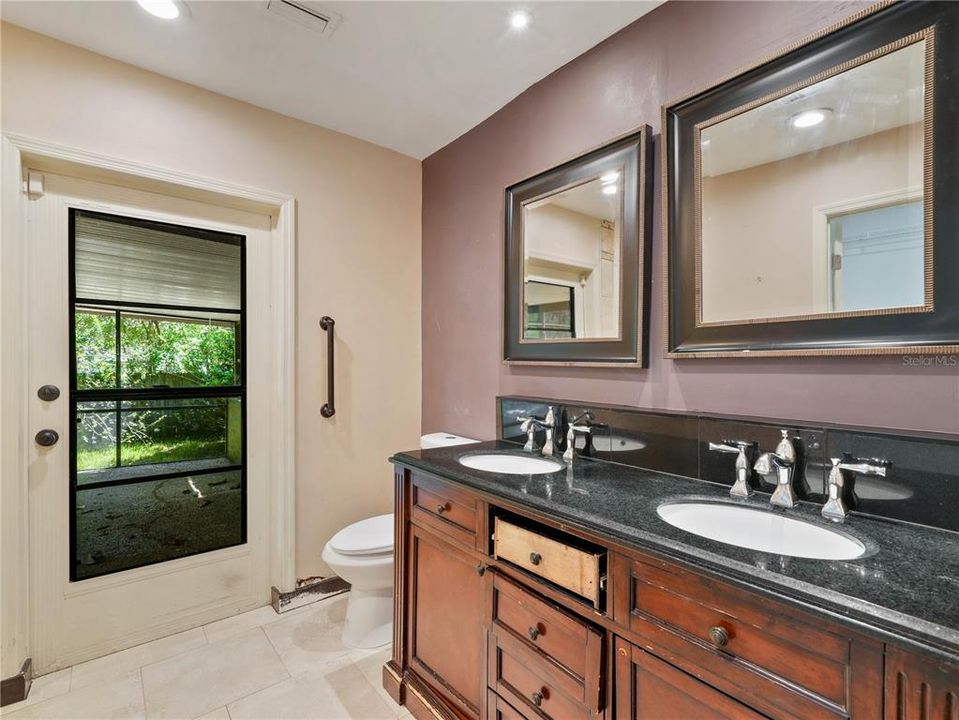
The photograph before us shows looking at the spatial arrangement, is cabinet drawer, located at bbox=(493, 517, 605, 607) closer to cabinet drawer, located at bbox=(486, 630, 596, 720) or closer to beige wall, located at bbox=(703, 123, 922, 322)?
cabinet drawer, located at bbox=(486, 630, 596, 720)

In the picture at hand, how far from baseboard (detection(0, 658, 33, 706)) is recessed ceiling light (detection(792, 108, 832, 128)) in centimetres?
310

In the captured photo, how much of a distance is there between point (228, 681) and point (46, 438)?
1173 millimetres

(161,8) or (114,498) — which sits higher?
(161,8)

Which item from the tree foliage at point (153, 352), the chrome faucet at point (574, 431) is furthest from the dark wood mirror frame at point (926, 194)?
the tree foliage at point (153, 352)

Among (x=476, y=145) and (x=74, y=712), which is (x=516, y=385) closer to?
(x=476, y=145)

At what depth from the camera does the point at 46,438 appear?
5.84ft

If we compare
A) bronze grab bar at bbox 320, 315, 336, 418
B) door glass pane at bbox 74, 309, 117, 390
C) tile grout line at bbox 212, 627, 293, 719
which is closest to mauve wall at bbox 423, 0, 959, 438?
bronze grab bar at bbox 320, 315, 336, 418

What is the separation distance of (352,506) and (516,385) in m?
A: 1.16

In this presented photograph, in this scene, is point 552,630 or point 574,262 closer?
point 552,630

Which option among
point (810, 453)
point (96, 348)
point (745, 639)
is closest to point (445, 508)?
point (745, 639)

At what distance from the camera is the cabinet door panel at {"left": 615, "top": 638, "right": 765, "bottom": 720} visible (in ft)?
2.67

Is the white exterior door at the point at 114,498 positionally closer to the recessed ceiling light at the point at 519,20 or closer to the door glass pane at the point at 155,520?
the door glass pane at the point at 155,520

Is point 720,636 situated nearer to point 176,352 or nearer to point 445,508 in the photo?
point 445,508

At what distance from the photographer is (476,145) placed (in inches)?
91.0
